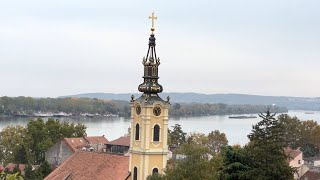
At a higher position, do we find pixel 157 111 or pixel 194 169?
pixel 157 111

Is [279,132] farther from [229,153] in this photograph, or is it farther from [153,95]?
[153,95]

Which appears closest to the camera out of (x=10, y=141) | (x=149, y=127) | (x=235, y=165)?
(x=235, y=165)

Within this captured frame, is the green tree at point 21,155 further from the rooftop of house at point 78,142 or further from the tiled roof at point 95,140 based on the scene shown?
the tiled roof at point 95,140

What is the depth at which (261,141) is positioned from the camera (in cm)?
2791

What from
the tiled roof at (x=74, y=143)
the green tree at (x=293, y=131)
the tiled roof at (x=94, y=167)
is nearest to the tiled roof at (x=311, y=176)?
the tiled roof at (x=74, y=143)

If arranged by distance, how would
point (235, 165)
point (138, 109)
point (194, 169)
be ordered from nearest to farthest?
1. point (235, 165)
2. point (194, 169)
3. point (138, 109)

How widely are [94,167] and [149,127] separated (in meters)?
5.38

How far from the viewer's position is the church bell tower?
35.8 meters

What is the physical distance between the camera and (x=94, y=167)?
3884 centimetres

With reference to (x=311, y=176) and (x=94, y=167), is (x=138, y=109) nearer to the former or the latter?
(x=94, y=167)

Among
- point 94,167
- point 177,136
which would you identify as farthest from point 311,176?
point 177,136

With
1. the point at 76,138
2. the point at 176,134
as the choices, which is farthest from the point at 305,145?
the point at 76,138

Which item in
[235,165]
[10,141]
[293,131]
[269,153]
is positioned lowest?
[10,141]

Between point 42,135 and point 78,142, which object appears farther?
A: point 42,135
